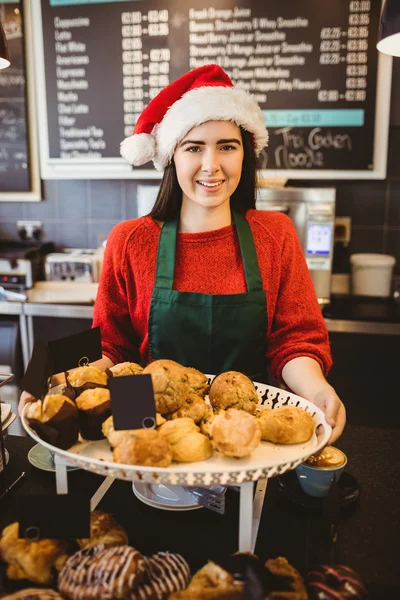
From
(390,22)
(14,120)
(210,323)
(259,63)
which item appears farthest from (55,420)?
(14,120)

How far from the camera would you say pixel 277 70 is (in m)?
2.95

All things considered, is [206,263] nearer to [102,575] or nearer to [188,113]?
[188,113]

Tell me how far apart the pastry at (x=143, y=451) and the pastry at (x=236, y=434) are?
0.08m

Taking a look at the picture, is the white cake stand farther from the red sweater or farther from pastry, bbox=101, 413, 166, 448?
the red sweater

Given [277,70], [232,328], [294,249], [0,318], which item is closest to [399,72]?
[277,70]

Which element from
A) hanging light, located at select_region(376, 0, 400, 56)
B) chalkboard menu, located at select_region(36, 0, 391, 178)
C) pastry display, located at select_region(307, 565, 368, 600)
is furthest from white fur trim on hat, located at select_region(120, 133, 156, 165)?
chalkboard menu, located at select_region(36, 0, 391, 178)

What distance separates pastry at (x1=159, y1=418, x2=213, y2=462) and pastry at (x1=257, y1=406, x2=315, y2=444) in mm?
116

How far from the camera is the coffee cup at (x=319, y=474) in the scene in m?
1.03

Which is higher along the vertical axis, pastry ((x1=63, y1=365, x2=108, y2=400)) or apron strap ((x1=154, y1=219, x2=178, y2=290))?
apron strap ((x1=154, y1=219, x2=178, y2=290))

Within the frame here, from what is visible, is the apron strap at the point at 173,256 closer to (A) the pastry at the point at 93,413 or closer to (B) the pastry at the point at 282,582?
(A) the pastry at the point at 93,413

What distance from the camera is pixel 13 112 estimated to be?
338 centimetres

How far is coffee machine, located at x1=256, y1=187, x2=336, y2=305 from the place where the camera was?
9.04 ft

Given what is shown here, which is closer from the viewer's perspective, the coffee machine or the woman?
the woman

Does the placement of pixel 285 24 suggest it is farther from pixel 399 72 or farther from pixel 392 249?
pixel 392 249
